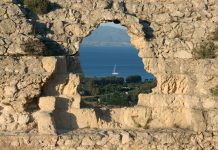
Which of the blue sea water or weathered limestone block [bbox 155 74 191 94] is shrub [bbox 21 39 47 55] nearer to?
weathered limestone block [bbox 155 74 191 94]

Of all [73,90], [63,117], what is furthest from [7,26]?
[63,117]

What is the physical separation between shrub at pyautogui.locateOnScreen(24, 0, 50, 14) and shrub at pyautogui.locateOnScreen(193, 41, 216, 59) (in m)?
4.09

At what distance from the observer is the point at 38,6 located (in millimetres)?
12953

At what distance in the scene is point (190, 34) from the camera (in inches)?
531

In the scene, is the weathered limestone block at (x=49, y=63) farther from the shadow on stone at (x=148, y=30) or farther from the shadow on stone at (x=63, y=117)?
the shadow on stone at (x=148, y=30)

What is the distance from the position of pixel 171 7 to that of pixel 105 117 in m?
3.57

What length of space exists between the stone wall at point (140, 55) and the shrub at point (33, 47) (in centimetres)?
9

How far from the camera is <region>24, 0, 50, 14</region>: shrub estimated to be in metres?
13.0

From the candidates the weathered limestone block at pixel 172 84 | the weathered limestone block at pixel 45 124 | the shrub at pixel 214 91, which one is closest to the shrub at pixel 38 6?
the weathered limestone block at pixel 45 124

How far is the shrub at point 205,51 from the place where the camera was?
12992 millimetres

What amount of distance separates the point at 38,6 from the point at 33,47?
1.34m

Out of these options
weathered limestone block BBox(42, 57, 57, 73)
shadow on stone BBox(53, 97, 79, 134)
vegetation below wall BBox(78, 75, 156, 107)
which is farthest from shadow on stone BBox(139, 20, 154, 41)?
shadow on stone BBox(53, 97, 79, 134)

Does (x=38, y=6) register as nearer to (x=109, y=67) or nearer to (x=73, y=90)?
(x=73, y=90)

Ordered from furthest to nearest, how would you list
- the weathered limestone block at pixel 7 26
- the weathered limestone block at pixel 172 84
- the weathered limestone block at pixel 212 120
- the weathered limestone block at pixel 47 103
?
1. the weathered limestone block at pixel 172 84
2. the weathered limestone block at pixel 7 26
3. the weathered limestone block at pixel 212 120
4. the weathered limestone block at pixel 47 103
